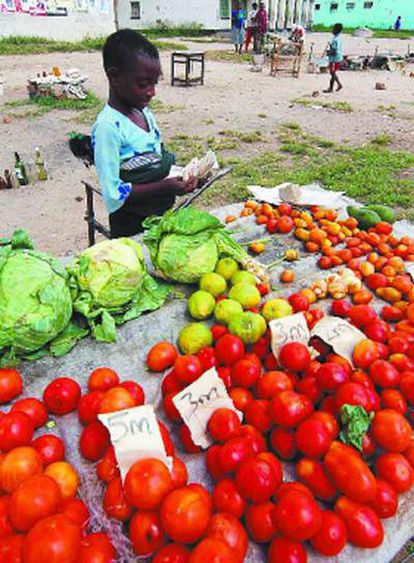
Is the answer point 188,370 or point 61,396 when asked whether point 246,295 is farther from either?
point 61,396

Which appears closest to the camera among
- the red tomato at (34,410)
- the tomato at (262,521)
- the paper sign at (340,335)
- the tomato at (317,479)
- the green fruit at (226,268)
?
the tomato at (262,521)

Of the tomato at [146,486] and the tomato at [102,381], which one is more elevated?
the tomato at [146,486]

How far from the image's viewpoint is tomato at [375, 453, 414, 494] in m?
1.47

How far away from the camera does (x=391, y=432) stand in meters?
1.52

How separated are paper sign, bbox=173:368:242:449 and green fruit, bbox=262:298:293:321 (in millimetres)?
596

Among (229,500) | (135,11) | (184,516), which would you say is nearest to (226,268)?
(229,500)

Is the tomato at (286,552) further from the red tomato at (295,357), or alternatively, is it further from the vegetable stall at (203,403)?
the red tomato at (295,357)

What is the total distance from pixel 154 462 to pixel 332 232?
7.18 ft

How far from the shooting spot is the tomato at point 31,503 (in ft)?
4.10

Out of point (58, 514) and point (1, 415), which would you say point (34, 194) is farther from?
point (58, 514)

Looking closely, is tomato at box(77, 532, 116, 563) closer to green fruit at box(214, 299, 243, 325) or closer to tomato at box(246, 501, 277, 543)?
tomato at box(246, 501, 277, 543)

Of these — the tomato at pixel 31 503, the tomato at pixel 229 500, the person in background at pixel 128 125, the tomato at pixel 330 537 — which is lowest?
the tomato at pixel 330 537

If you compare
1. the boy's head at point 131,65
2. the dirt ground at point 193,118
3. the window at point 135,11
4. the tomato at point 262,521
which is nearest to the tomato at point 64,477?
the tomato at point 262,521

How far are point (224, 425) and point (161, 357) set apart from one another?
548 mm
